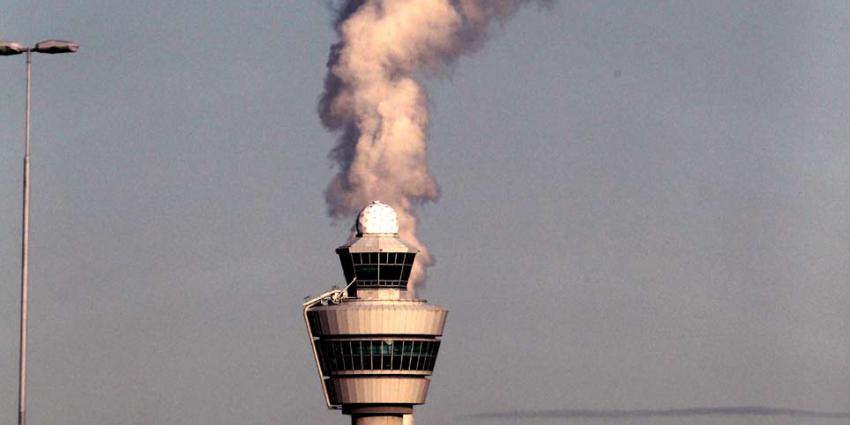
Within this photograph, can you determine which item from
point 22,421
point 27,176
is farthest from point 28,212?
point 22,421

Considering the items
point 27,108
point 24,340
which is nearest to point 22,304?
point 24,340

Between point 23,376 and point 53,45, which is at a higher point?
point 53,45

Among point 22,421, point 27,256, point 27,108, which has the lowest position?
point 22,421

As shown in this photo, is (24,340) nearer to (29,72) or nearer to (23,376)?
(23,376)

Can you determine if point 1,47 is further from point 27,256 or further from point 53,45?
point 27,256

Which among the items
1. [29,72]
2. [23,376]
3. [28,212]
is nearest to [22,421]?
[23,376]

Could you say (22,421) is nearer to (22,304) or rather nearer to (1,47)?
(22,304)

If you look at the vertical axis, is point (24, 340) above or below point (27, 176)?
below
